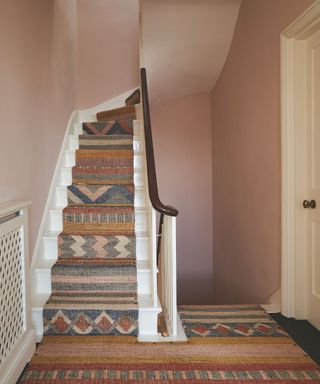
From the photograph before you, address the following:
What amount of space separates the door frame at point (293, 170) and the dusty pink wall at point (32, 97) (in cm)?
169

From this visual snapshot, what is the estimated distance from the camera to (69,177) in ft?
10.4

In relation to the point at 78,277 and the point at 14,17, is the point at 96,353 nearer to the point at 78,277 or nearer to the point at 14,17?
the point at 78,277

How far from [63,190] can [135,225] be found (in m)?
0.74

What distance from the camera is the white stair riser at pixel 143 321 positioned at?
6.56 feet

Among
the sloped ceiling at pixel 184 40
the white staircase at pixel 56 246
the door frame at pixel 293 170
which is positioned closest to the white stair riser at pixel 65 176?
the white staircase at pixel 56 246

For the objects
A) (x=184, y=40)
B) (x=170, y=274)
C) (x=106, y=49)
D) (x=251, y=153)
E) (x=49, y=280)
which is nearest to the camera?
Result: (x=170, y=274)

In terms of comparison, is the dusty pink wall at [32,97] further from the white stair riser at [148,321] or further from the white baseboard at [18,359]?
the white stair riser at [148,321]

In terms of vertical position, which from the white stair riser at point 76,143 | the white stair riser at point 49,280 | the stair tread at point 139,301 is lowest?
the stair tread at point 139,301

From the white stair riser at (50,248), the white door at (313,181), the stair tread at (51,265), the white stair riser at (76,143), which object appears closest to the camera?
the white door at (313,181)

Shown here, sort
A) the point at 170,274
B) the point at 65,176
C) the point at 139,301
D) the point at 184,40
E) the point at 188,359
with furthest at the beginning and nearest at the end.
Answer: the point at 184,40
the point at 65,176
the point at 139,301
the point at 170,274
the point at 188,359

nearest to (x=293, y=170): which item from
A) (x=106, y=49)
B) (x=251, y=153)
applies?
(x=251, y=153)

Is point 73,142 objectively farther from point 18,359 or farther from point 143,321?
point 18,359

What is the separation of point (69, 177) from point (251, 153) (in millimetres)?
1686

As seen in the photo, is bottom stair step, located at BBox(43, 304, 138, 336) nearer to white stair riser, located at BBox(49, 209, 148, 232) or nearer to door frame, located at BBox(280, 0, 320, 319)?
white stair riser, located at BBox(49, 209, 148, 232)
